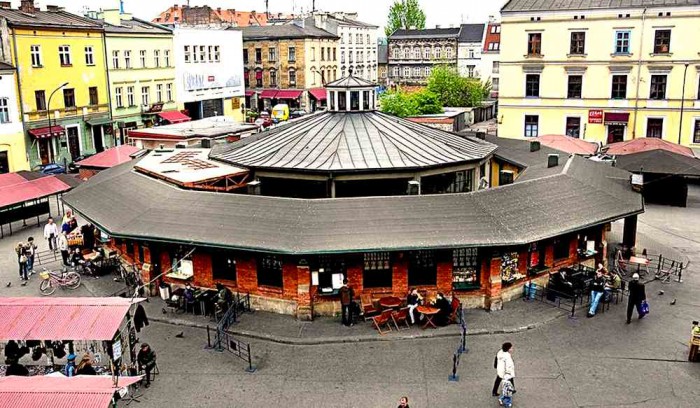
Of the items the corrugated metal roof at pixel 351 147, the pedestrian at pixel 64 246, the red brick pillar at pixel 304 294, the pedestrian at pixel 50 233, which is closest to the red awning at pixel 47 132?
the pedestrian at pixel 50 233

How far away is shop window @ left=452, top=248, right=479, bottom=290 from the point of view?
21578mm

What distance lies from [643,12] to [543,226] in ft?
110

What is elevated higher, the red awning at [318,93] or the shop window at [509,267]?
the red awning at [318,93]

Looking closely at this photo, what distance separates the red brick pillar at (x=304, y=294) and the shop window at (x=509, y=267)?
256 inches

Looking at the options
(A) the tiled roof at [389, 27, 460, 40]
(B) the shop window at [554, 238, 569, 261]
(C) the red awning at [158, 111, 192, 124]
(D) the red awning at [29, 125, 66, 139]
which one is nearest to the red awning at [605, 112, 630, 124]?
(B) the shop window at [554, 238, 569, 261]

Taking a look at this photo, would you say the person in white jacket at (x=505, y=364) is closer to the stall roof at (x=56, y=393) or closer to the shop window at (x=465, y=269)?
the shop window at (x=465, y=269)

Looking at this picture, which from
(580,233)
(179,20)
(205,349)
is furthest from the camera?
(179,20)

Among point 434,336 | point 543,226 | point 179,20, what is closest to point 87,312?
point 434,336

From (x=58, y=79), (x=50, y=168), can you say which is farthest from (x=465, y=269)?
(x=58, y=79)

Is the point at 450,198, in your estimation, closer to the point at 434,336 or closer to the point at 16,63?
the point at 434,336

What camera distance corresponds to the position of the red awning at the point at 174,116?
62.0 meters

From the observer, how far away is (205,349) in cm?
1950

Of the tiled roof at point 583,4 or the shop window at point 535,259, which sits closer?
the shop window at point 535,259

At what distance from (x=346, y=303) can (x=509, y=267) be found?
584 centimetres
